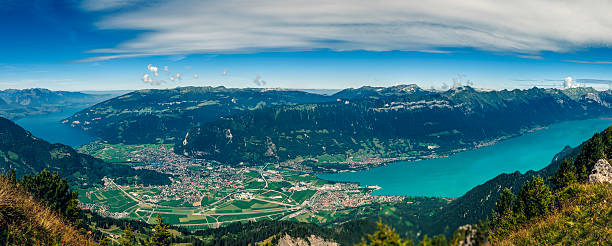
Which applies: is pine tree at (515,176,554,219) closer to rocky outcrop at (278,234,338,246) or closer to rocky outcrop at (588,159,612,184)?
rocky outcrop at (588,159,612,184)

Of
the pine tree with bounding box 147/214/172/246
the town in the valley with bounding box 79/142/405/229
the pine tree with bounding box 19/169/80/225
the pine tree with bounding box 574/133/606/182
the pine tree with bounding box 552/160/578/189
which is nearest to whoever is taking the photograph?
the pine tree with bounding box 147/214/172/246

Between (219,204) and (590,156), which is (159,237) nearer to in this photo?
(590,156)

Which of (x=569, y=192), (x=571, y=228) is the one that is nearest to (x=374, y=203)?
(x=569, y=192)

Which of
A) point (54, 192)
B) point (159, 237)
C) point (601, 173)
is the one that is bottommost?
point (159, 237)

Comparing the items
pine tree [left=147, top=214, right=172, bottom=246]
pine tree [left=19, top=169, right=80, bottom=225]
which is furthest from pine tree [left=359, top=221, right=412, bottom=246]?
pine tree [left=19, top=169, right=80, bottom=225]

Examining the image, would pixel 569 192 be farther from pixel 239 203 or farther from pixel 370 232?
pixel 239 203

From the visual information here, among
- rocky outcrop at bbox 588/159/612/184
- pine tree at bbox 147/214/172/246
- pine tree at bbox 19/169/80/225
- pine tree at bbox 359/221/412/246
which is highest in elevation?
pine tree at bbox 359/221/412/246

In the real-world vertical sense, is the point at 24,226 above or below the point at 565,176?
above

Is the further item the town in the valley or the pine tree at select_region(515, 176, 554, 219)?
the town in the valley

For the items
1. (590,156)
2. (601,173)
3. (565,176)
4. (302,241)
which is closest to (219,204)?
(302,241)

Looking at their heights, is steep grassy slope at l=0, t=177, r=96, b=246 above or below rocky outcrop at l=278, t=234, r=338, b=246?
above

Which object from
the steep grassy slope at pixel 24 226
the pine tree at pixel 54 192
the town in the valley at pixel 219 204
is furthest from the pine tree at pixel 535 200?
the town in the valley at pixel 219 204

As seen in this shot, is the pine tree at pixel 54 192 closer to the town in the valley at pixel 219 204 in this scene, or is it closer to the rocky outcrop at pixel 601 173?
the rocky outcrop at pixel 601 173
